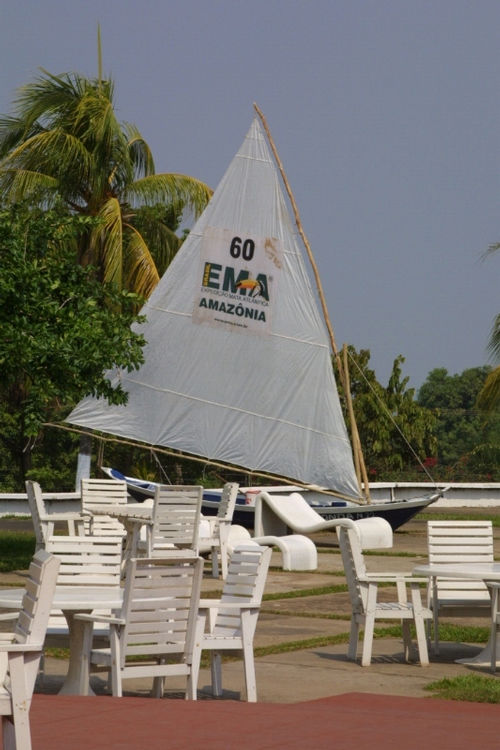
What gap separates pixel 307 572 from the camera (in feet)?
62.5

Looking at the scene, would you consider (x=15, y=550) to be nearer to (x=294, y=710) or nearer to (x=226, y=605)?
(x=226, y=605)

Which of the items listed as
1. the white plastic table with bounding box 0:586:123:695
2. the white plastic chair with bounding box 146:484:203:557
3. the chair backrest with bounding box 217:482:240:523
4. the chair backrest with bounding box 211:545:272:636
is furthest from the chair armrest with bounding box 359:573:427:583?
the chair backrest with bounding box 217:482:240:523

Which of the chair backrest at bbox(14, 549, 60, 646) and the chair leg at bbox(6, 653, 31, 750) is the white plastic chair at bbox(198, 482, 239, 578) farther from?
the chair leg at bbox(6, 653, 31, 750)

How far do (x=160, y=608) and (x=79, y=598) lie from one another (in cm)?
77

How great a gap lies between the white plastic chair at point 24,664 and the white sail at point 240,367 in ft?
62.6

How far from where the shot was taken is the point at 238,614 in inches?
365

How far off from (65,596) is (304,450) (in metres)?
16.1

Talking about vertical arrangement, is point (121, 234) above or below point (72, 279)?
above

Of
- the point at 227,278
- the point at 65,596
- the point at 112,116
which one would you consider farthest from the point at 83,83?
the point at 65,596

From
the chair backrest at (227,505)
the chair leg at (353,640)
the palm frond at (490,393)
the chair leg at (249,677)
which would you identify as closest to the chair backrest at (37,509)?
the chair backrest at (227,505)

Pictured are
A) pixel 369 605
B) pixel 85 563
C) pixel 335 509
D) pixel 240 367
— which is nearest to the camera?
pixel 85 563

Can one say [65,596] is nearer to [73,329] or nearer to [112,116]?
[73,329]

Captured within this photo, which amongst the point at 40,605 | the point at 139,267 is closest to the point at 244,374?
the point at 139,267

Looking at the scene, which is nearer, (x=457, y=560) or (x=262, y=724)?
(x=262, y=724)
